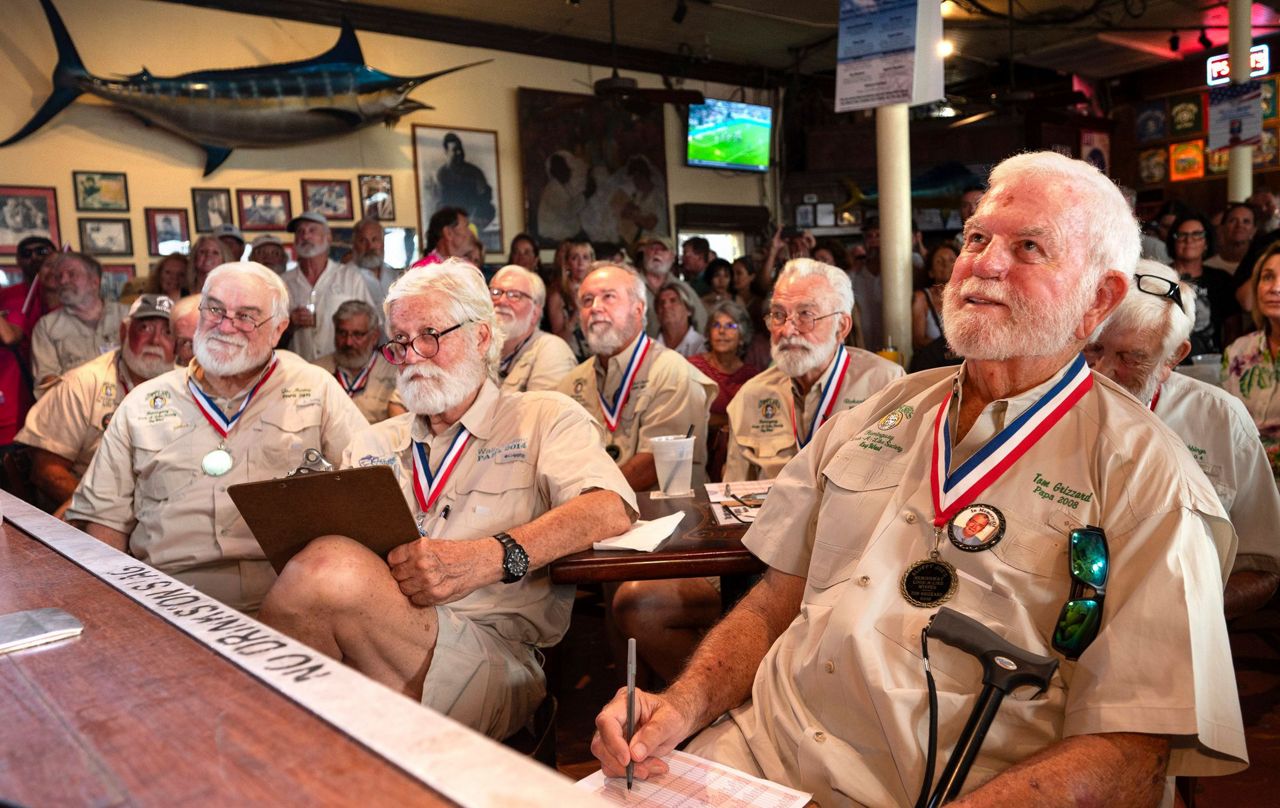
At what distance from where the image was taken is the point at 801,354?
3.54 m

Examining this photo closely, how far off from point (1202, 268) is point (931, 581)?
5.61 metres

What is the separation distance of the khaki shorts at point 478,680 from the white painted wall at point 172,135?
6.60 meters

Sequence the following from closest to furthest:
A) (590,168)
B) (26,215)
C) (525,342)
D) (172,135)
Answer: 1. (525,342)
2. (26,215)
3. (172,135)
4. (590,168)

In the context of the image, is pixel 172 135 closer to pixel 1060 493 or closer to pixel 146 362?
pixel 146 362

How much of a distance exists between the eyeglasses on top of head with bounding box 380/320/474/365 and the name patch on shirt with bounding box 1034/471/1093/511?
1548 mm

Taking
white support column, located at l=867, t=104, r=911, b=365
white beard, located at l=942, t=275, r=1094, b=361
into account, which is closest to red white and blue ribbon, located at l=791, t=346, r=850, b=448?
white beard, located at l=942, t=275, r=1094, b=361

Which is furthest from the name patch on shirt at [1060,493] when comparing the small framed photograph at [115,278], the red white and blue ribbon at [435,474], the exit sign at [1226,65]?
the exit sign at [1226,65]

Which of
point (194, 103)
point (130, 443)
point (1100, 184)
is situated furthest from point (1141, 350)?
point (194, 103)

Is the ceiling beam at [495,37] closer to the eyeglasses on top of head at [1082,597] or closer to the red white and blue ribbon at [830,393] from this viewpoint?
the red white and blue ribbon at [830,393]

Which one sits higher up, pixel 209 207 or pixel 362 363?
pixel 209 207

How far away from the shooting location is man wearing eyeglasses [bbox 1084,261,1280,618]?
2363 millimetres

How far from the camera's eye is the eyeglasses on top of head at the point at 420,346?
2.55 meters

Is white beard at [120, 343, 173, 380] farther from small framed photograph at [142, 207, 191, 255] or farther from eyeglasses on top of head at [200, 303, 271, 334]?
small framed photograph at [142, 207, 191, 255]

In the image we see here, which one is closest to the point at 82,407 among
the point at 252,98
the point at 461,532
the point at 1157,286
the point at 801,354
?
the point at 461,532
